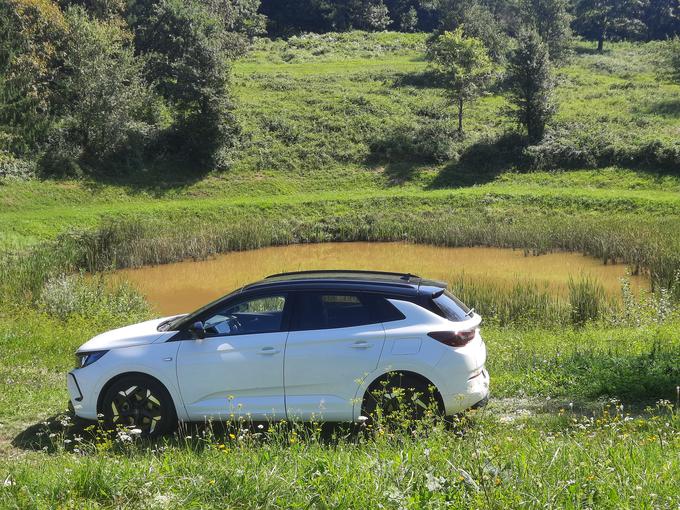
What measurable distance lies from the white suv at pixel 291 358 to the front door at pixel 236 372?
0.01m

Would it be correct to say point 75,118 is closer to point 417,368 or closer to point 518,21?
point 417,368

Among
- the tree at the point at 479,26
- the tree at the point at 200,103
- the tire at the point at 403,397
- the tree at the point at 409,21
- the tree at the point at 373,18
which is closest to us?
the tire at the point at 403,397

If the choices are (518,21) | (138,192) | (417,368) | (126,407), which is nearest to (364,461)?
(417,368)

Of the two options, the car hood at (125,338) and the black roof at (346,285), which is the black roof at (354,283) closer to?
the black roof at (346,285)

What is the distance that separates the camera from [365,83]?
55781mm

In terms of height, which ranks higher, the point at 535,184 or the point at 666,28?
the point at 666,28

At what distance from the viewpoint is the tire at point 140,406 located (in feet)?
25.0

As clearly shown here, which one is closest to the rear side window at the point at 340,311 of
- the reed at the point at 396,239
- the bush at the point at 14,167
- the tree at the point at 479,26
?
the reed at the point at 396,239

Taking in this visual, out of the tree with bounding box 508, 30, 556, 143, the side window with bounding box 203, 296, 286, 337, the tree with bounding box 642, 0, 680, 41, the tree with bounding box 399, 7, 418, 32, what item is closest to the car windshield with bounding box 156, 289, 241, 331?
the side window with bounding box 203, 296, 286, 337

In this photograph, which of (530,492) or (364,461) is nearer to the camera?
(530,492)

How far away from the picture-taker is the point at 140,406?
768cm

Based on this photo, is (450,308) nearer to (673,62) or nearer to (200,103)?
(200,103)

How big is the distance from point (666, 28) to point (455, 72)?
5235 centimetres

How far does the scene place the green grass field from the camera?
15.8 ft
